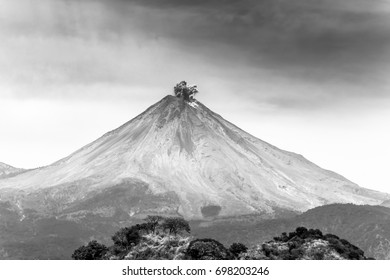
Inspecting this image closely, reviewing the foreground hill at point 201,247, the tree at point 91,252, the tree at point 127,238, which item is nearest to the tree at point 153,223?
the foreground hill at point 201,247

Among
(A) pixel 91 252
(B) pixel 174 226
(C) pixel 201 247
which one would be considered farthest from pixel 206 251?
(A) pixel 91 252

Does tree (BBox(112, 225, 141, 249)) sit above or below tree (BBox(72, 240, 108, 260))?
above

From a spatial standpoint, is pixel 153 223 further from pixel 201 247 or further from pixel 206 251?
pixel 206 251

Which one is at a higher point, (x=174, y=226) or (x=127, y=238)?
(x=174, y=226)

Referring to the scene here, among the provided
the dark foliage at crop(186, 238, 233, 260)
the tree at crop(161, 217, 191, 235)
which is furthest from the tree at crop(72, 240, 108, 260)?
the dark foliage at crop(186, 238, 233, 260)

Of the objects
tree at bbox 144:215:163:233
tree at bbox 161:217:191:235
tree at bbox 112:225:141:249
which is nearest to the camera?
tree at bbox 112:225:141:249

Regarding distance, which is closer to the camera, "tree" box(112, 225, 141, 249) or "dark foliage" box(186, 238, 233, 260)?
"dark foliage" box(186, 238, 233, 260)

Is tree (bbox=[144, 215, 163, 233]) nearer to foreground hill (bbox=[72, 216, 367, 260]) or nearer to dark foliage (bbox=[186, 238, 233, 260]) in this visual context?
foreground hill (bbox=[72, 216, 367, 260])

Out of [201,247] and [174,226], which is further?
[174,226]

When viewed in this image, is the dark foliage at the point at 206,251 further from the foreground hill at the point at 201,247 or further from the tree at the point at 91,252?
the tree at the point at 91,252

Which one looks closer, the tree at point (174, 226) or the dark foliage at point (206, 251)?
the dark foliage at point (206, 251)

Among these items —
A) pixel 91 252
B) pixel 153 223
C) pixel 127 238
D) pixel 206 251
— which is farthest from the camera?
pixel 91 252
